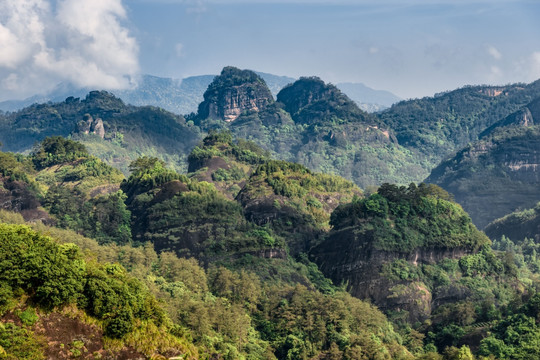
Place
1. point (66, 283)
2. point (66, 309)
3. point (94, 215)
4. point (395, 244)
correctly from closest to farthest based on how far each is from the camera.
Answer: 1. point (66, 309)
2. point (66, 283)
3. point (395, 244)
4. point (94, 215)

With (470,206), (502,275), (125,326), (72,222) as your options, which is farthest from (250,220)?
(470,206)

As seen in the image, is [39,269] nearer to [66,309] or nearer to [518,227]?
[66,309]

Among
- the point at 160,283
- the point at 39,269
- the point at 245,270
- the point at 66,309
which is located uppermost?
the point at 245,270

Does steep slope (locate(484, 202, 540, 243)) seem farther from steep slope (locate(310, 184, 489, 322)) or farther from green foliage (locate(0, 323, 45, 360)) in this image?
green foliage (locate(0, 323, 45, 360))

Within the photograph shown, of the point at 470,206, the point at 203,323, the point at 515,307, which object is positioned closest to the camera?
the point at 203,323

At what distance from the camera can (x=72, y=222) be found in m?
97.8

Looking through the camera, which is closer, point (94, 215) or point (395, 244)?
point (395, 244)

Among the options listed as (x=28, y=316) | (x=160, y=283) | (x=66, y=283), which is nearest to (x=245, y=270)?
(x=160, y=283)

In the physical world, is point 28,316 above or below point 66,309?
below

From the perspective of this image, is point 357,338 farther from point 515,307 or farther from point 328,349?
point 515,307

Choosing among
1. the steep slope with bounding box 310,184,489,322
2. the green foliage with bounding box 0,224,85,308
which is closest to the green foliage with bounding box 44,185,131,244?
the steep slope with bounding box 310,184,489,322

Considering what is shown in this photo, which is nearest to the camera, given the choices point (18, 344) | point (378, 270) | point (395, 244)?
point (18, 344)

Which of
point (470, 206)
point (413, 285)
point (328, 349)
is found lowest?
point (328, 349)

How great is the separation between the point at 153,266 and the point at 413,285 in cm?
3448
